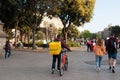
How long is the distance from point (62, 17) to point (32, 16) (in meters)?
16.0

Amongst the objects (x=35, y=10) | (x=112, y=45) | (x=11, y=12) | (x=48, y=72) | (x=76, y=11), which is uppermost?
(x=76, y=11)

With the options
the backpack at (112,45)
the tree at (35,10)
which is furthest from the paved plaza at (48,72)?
the tree at (35,10)

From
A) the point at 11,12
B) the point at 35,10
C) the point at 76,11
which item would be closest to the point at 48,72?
the point at 35,10

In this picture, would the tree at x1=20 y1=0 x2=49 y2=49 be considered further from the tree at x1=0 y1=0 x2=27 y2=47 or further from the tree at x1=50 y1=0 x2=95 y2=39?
the tree at x1=50 y1=0 x2=95 y2=39

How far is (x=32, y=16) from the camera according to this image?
53.3 meters

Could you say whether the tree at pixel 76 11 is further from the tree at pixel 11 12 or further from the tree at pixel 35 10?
the tree at pixel 35 10

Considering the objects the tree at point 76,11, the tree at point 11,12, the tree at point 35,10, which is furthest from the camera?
the tree at point 76,11

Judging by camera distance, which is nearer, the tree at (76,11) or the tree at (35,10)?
the tree at (35,10)

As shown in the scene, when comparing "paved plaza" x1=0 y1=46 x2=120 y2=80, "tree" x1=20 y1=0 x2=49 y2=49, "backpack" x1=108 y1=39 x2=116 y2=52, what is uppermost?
"tree" x1=20 y1=0 x2=49 y2=49

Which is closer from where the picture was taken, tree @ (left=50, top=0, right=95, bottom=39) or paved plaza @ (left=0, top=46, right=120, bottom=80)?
paved plaza @ (left=0, top=46, right=120, bottom=80)

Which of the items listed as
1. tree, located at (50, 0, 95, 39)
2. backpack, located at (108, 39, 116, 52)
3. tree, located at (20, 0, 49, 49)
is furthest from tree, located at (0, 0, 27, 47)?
backpack, located at (108, 39, 116, 52)

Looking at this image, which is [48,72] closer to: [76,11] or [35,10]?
[35,10]

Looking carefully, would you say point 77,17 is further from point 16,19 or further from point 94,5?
point 16,19

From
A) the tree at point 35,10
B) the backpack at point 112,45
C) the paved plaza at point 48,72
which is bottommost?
the paved plaza at point 48,72
